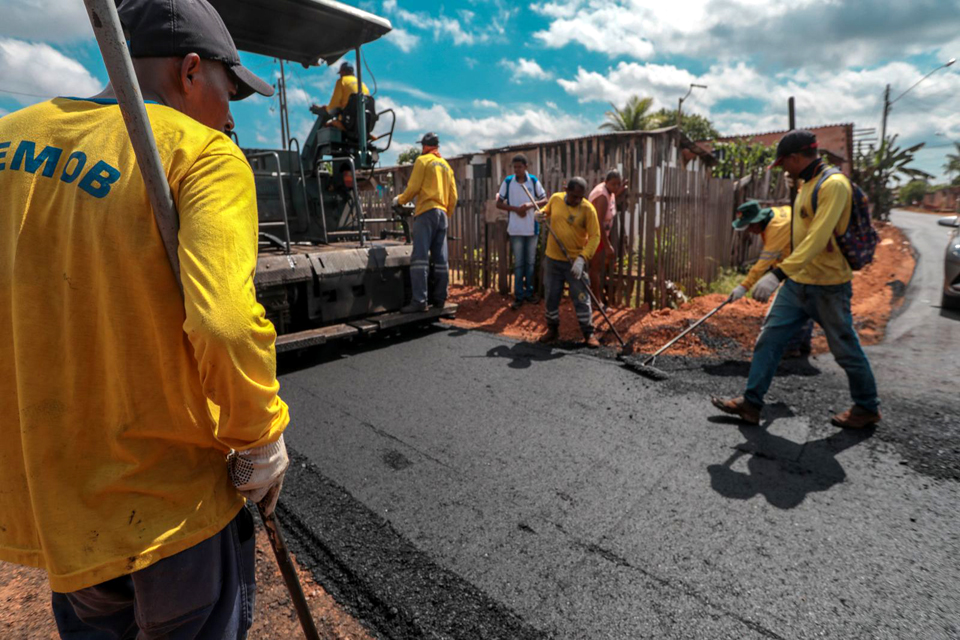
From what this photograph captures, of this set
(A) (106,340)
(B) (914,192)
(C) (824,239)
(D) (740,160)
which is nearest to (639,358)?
(C) (824,239)

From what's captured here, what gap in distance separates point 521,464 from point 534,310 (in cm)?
454

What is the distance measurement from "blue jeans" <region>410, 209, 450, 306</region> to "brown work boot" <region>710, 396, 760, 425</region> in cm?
341

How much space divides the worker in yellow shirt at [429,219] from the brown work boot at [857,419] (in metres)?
4.09

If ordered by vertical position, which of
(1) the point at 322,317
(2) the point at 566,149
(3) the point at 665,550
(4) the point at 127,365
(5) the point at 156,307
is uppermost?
(2) the point at 566,149

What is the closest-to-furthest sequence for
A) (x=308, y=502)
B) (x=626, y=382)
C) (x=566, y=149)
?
(x=308, y=502), (x=626, y=382), (x=566, y=149)

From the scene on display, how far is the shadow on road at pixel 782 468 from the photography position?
289 cm

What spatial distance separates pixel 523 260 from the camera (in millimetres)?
7664

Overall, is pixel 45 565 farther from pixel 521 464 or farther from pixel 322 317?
pixel 322 317

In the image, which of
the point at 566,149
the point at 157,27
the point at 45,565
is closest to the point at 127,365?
the point at 45,565

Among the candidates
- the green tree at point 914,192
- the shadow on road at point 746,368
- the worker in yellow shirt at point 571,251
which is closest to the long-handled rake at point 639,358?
the worker in yellow shirt at point 571,251

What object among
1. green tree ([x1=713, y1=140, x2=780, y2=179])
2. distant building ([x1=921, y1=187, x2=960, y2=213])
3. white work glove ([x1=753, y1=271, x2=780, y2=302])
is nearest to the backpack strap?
white work glove ([x1=753, y1=271, x2=780, y2=302])

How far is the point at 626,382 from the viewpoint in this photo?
4703 mm

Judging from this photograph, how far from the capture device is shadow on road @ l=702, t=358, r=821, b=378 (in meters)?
4.88

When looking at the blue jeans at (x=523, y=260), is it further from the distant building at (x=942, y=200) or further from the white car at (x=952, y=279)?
the distant building at (x=942, y=200)
